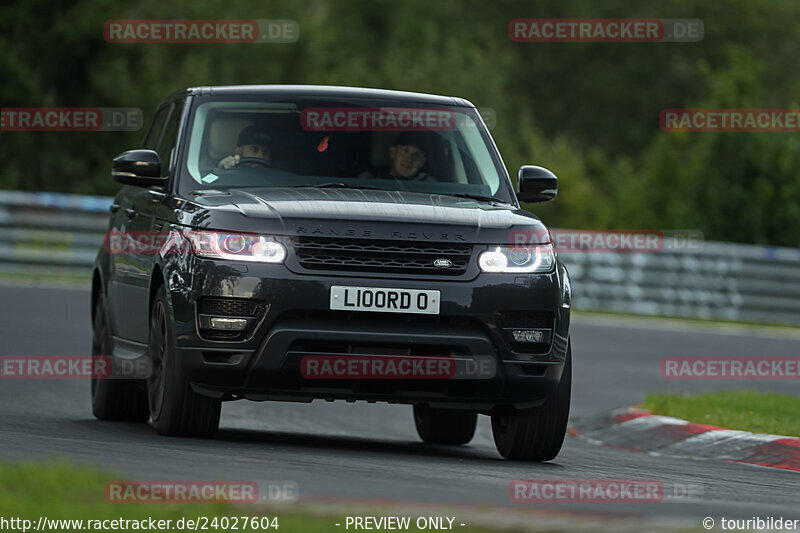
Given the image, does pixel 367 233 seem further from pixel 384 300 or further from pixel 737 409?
pixel 737 409

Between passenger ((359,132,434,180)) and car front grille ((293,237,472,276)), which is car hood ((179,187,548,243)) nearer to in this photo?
car front grille ((293,237,472,276))

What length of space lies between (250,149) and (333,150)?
0.47m

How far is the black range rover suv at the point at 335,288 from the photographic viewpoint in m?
8.85

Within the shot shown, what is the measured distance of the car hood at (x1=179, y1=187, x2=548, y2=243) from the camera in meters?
8.91

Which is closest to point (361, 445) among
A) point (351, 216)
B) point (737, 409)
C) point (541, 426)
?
point (541, 426)

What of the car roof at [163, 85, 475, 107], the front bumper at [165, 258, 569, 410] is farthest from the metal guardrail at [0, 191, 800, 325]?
the front bumper at [165, 258, 569, 410]

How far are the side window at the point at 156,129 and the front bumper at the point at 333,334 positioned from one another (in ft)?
8.10

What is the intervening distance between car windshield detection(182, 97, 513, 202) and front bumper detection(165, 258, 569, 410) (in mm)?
1078

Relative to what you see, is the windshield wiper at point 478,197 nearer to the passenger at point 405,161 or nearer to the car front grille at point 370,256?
the passenger at point 405,161

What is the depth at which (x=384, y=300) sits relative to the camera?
8859 mm

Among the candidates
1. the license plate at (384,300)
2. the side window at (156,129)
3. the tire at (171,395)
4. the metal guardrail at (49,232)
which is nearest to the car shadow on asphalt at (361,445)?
the tire at (171,395)

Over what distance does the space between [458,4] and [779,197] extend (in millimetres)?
48278

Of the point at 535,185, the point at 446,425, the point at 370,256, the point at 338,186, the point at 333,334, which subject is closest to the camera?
the point at 333,334

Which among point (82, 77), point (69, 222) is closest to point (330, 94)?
point (69, 222)
